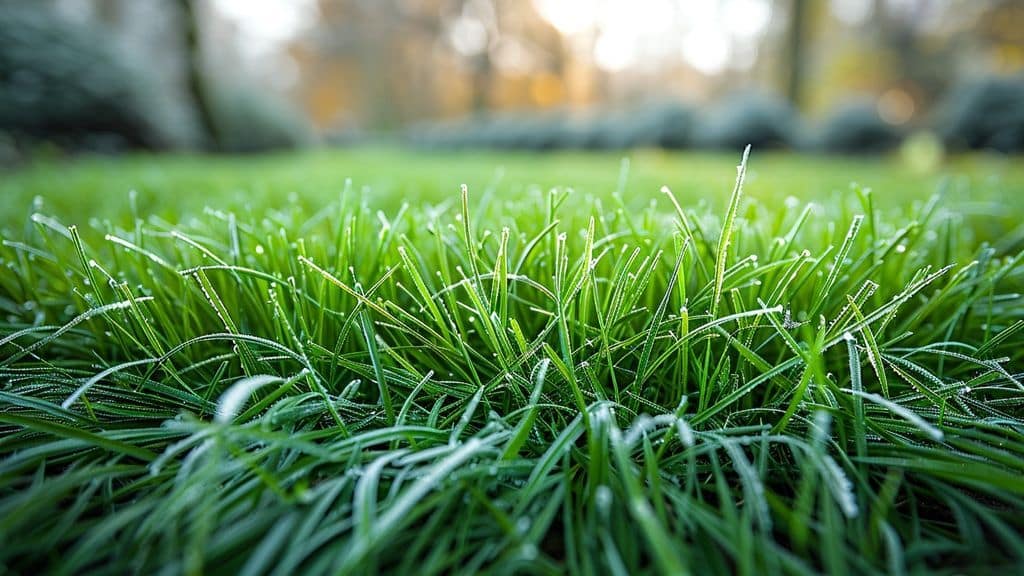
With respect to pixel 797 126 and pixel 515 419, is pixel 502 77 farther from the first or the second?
pixel 515 419

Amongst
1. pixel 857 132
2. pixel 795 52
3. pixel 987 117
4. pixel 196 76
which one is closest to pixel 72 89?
pixel 196 76

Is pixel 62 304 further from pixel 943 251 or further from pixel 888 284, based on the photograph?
pixel 943 251

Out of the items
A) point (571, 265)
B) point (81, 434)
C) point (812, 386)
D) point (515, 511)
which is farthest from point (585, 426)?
point (81, 434)

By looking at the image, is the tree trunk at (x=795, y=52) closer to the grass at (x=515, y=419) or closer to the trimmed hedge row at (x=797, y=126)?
the trimmed hedge row at (x=797, y=126)

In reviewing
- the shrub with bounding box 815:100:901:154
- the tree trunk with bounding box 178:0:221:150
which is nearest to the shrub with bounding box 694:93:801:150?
the shrub with bounding box 815:100:901:154

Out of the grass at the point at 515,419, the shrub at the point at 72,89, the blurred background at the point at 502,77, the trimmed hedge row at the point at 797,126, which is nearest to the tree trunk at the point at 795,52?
the blurred background at the point at 502,77
